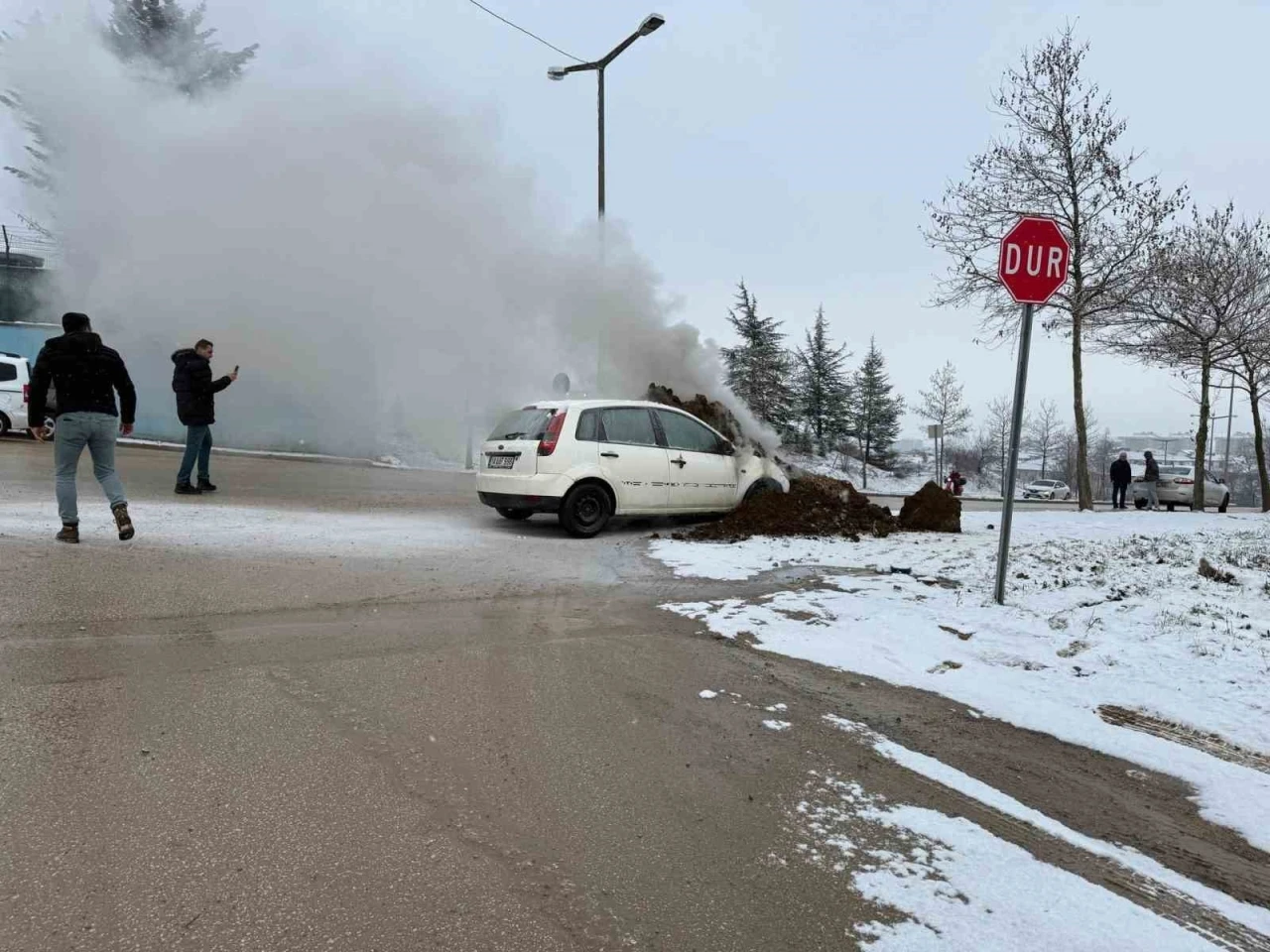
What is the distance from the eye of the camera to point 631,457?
865cm

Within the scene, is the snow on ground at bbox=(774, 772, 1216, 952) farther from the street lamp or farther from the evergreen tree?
the evergreen tree

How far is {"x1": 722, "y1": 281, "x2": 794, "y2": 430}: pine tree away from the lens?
110 feet

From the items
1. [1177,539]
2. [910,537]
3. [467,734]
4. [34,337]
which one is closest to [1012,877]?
[467,734]

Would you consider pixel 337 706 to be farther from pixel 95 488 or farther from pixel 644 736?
pixel 95 488

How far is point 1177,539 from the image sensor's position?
8867 mm

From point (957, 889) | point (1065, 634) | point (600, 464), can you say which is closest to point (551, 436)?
point (600, 464)

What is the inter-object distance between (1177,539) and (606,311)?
→ 10208 millimetres

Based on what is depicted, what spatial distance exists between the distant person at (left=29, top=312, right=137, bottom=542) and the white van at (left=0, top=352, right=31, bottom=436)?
11.3 meters

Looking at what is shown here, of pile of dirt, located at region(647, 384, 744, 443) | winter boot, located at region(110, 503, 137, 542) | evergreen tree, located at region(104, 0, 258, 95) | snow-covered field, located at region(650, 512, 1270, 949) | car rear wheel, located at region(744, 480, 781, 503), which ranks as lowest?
snow-covered field, located at region(650, 512, 1270, 949)

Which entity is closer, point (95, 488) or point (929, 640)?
point (929, 640)

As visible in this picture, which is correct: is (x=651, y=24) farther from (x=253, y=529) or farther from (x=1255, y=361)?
(x=1255, y=361)

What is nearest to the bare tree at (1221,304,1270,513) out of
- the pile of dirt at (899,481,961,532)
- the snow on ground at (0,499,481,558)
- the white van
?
the pile of dirt at (899,481,961,532)

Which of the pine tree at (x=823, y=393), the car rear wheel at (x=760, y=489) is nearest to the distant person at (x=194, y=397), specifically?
the car rear wheel at (x=760, y=489)

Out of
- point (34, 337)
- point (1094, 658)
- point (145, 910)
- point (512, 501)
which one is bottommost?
point (145, 910)
